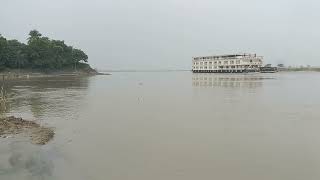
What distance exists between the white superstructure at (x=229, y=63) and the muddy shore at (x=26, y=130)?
110681 mm

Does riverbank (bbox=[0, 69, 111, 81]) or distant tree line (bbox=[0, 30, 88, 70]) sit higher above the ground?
distant tree line (bbox=[0, 30, 88, 70])

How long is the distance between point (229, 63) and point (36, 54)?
6466 centimetres

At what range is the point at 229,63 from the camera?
423ft

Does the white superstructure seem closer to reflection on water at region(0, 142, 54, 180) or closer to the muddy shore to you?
the muddy shore

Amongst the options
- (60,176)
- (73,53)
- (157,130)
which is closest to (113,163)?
(60,176)

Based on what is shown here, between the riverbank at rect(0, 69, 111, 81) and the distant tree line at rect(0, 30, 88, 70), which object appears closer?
the riverbank at rect(0, 69, 111, 81)

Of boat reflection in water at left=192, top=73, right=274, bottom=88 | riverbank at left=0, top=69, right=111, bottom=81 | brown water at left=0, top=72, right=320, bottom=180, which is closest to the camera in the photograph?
brown water at left=0, top=72, right=320, bottom=180

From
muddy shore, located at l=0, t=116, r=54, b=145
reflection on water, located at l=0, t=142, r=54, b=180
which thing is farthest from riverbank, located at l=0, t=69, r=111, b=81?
reflection on water, located at l=0, t=142, r=54, b=180

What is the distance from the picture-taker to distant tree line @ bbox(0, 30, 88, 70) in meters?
84.3

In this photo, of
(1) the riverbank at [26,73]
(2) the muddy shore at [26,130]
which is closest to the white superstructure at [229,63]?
(1) the riverbank at [26,73]

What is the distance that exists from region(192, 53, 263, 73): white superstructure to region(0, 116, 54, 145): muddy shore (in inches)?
4358

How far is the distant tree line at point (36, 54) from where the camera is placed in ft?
277

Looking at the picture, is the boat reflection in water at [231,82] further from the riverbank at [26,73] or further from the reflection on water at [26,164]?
the reflection on water at [26,164]

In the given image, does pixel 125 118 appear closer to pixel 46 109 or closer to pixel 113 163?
pixel 46 109
